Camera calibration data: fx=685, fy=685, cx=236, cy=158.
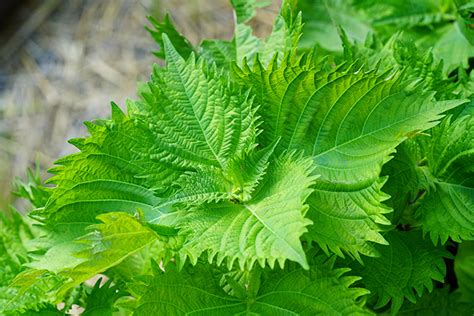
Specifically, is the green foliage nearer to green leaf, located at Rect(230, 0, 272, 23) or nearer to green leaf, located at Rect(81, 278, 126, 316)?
green leaf, located at Rect(81, 278, 126, 316)

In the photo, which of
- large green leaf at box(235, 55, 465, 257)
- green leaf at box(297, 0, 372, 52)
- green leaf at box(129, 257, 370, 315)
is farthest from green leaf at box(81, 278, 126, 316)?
green leaf at box(297, 0, 372, 52)

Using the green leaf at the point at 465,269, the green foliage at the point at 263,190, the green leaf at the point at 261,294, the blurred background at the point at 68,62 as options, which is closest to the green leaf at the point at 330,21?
the green foliage at the point at 263,190

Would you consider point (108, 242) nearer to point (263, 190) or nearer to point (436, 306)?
point (263, 190)

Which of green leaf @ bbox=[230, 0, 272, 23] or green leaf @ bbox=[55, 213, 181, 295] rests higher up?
green leaf @ bbox=[230, 0, 272, 23]

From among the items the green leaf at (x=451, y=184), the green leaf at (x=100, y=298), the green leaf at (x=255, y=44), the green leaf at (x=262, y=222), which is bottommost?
the green leaf at (x=451, y=184)

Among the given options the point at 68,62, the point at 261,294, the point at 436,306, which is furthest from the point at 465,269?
the point at 68,62

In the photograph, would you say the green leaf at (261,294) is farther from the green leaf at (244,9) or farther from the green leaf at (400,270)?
the green leaf at (244,9)

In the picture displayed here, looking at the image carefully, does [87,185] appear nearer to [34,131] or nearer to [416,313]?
[416,313]

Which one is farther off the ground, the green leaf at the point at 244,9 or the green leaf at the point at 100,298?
the green leaf at the point at 244,9
